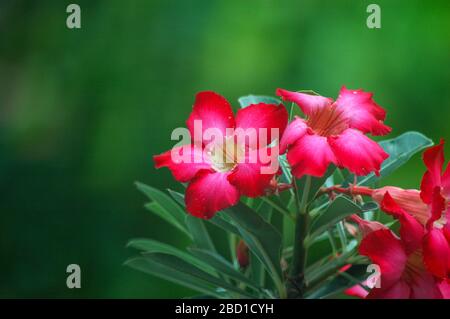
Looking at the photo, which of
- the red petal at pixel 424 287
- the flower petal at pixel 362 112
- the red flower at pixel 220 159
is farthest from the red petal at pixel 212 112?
the red petal at pixel 424 287

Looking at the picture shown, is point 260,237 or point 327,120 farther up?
point 327,120

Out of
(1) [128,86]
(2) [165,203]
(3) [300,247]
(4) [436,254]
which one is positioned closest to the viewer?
(4) [436,254]

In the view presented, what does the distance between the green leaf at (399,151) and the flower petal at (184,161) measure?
168 mm

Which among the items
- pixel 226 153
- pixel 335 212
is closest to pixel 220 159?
pixel 226 153

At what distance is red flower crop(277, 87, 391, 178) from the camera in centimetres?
50

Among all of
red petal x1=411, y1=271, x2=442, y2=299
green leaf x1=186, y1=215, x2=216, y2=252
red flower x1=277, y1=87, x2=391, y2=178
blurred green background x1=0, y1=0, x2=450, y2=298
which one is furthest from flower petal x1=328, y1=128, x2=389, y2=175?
blurred green background x1=0, y1=0, x2=450, y2=298

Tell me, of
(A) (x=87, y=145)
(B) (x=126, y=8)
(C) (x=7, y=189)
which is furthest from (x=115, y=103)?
(C) (x=7, y=189)

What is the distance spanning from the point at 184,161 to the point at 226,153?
5 cm

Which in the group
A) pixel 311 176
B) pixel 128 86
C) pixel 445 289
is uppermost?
pixel 128 86

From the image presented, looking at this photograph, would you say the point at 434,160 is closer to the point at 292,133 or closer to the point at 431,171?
the point at 431,171

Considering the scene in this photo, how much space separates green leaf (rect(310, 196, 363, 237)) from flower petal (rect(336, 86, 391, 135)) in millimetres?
65

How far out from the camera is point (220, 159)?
22.4 inches

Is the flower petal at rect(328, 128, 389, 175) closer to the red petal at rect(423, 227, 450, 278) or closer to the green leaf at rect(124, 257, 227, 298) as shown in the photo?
the red petal at rect(423, 227, 450, 278)

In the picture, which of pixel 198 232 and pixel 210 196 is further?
pixel 198 232
